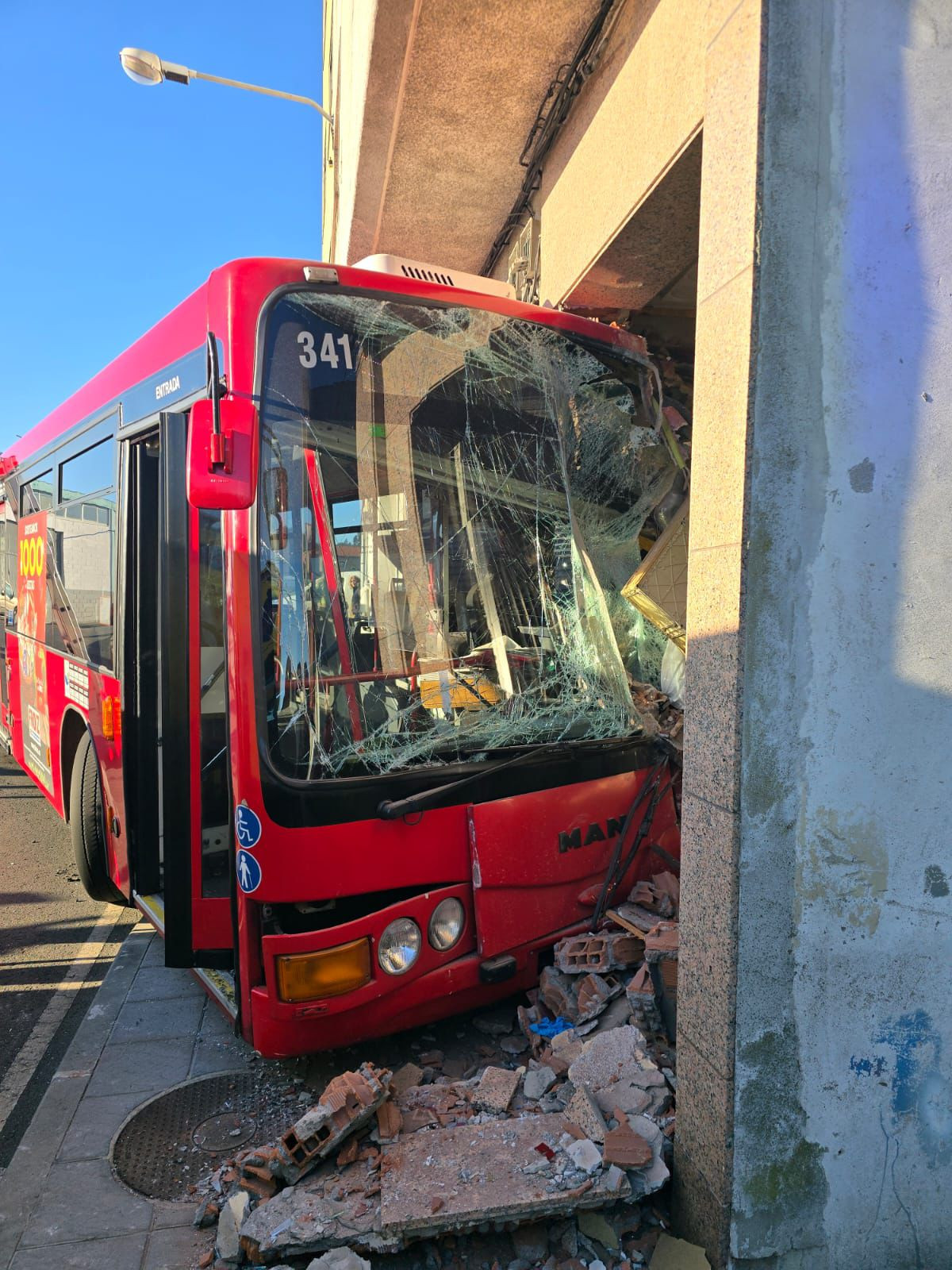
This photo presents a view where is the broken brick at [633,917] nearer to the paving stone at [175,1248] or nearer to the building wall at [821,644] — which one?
the building wall at [821,644]

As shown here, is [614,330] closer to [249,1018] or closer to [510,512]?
[510,512]

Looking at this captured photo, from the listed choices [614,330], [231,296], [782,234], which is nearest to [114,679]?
[231,296]

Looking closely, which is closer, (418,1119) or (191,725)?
(418,1119)

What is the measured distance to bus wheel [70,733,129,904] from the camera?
4.89m

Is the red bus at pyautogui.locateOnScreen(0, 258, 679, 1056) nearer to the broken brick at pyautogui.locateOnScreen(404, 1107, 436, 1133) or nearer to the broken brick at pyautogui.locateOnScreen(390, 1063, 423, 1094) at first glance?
the broken brick at pyautogui.locateOnScreen(390, 1063, 423, 1094)

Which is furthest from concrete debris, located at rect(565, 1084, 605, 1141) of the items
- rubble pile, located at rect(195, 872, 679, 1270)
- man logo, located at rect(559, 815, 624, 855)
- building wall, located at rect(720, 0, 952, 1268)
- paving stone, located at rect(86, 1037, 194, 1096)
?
paving stone, located at rect(86, 1037, 194, 1096)

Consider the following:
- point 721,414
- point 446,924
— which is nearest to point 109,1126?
point 446,924

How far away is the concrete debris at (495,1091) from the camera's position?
275 centimetres

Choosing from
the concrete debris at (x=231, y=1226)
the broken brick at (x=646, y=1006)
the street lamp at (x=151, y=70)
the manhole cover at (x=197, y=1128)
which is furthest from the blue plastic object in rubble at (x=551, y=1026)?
the street lamp at (x=151, y=70)

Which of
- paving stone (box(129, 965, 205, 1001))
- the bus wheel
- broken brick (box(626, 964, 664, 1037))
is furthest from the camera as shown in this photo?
the bus wheel

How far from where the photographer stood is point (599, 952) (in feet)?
10.7

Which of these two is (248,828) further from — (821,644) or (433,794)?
(821,644)

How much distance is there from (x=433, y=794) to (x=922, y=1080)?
1655mm

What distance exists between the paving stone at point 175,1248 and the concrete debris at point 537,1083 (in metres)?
1.06
